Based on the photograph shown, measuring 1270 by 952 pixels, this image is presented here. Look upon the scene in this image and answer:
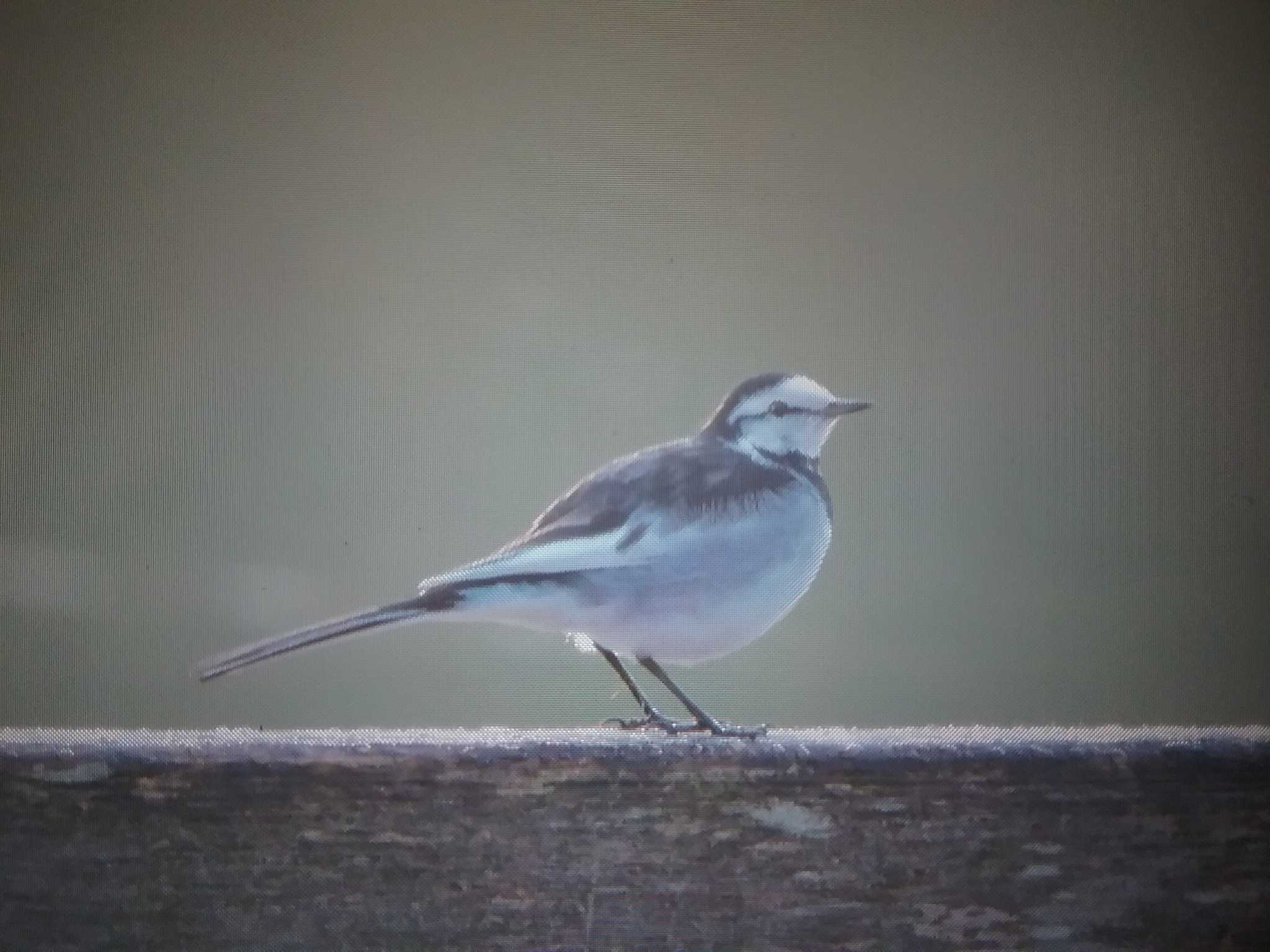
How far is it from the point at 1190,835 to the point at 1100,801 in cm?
10

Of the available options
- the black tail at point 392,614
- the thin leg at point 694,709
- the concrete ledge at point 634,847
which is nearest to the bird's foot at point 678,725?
the thin leg at point 694,709

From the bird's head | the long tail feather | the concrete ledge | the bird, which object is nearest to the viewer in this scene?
the concrete ledge

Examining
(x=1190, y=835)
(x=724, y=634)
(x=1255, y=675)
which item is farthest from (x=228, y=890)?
(x=1255, y=675)

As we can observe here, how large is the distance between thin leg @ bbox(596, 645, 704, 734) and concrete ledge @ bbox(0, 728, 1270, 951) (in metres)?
0.45

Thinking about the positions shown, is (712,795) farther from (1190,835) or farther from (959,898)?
(1190,835)

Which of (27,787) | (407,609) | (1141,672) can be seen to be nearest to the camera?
(27,787)

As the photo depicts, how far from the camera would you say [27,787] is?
3.91ft

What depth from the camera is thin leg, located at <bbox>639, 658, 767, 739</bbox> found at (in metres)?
1.64

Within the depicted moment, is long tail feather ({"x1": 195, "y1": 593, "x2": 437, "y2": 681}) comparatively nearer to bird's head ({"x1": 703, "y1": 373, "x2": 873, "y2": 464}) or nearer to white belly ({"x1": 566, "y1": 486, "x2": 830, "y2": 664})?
white belly ({"x1": 566, "y1": 486, "x2": 830, "y2": 664})

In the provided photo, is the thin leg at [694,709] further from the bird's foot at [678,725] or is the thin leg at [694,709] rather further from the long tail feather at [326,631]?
the long tail feather at [326,631]

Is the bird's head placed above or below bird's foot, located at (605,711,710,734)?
above

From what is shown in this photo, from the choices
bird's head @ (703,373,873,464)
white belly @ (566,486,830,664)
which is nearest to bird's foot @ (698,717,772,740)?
white belly @ (566,486,830,664)

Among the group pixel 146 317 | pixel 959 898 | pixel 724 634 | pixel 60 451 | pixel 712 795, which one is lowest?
pixel 959 898

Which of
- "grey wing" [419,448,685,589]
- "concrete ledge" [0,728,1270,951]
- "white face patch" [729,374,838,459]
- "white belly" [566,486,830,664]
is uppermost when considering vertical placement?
"white face patch" [729,374,838,459]
